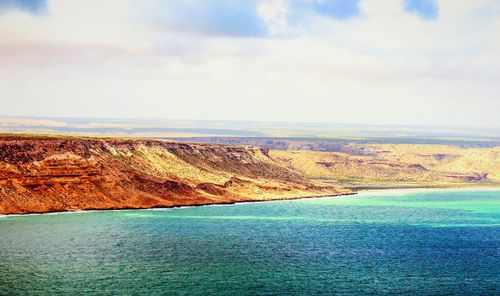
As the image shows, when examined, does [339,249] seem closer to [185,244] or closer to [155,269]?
[185,244]

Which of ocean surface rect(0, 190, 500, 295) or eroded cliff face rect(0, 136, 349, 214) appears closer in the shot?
ocean surface rect(0, 190, 500, 295)

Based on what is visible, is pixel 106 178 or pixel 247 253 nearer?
pixel 247 253

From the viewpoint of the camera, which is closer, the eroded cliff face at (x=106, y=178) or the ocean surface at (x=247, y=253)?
the ocean surface at (x=247, y=253)

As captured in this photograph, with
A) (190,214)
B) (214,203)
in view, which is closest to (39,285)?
(190,214)

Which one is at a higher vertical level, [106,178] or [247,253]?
[106,178]
